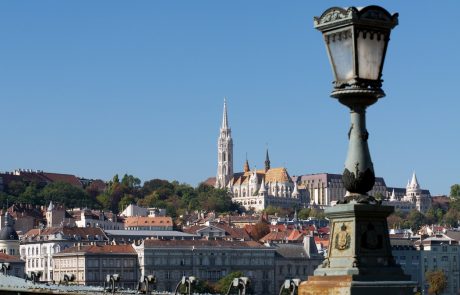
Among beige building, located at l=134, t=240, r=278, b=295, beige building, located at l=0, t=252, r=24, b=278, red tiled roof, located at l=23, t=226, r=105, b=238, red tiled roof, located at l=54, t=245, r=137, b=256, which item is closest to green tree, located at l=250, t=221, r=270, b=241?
red tiled roof, located at l=23, t=226, r=105, b=238

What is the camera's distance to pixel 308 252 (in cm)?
14412

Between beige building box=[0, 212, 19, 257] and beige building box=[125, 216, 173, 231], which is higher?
beige building box=[125, 216, 173, 231]

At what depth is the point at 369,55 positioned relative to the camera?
6.81 m

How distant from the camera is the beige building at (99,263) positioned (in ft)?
433

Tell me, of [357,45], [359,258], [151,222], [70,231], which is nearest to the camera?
[359,258]

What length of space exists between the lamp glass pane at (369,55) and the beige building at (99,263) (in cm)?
12498

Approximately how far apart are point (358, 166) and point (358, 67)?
1.63 feet

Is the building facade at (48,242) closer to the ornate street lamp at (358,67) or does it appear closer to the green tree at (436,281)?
the green tree at (436,281)

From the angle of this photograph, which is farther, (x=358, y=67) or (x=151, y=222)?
(x=151, y=222)

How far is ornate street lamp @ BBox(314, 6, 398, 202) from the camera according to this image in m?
6.75

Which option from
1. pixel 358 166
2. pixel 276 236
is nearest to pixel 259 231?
pixel 276 236

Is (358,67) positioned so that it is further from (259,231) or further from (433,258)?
(259,231)

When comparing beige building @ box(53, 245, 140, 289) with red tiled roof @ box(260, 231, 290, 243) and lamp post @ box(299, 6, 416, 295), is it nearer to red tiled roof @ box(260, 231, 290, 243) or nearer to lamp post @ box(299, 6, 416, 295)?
red tiled roof @ box(260, 231, 290, 243)

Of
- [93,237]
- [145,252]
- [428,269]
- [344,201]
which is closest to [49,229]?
[93,237]
